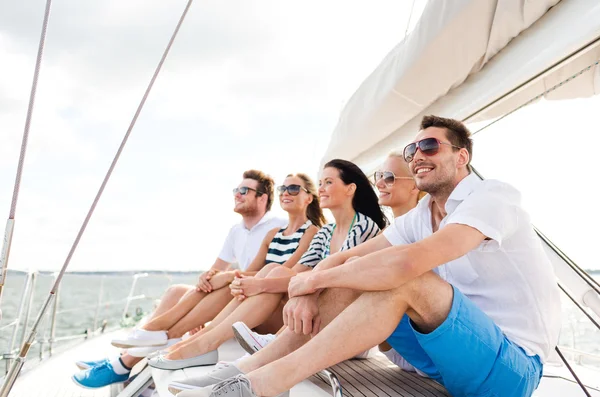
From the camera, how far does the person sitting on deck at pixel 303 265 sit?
224 centimetres

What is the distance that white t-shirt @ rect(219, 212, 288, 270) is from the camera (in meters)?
3.84

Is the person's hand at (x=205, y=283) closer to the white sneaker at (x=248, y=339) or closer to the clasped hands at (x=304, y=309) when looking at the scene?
the white sneaker at (x=248, y=339)

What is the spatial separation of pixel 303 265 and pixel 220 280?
1.69ft

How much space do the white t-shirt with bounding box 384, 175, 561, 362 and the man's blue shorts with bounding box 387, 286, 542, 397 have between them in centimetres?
9

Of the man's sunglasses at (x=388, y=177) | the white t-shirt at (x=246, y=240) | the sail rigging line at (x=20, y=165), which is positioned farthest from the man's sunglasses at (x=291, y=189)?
the sail rigging line at (x=20, y=165)

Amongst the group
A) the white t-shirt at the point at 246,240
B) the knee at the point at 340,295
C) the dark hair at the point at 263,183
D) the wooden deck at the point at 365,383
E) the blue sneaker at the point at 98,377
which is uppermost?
the dark hair at the point at 263,183

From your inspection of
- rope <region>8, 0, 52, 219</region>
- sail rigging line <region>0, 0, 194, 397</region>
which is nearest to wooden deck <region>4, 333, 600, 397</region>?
sail rigging line <region>0, 0, 194, 397</region>

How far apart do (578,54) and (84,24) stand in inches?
78.0

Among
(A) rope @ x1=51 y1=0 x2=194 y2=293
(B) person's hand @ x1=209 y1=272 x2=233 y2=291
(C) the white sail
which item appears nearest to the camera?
(C) the white sail

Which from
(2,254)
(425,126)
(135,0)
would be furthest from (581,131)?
(2,254)

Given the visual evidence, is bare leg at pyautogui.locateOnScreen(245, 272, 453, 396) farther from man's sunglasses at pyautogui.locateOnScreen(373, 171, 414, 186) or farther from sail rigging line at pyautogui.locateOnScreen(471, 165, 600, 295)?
man's sunglasses at pyautogui.locateOnScreen(373, 171, 414, 186)

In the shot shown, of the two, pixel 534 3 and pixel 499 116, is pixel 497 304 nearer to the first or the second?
pixel 499 116

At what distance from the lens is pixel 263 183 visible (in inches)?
157

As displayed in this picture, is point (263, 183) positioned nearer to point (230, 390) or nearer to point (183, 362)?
point (183, 362)
